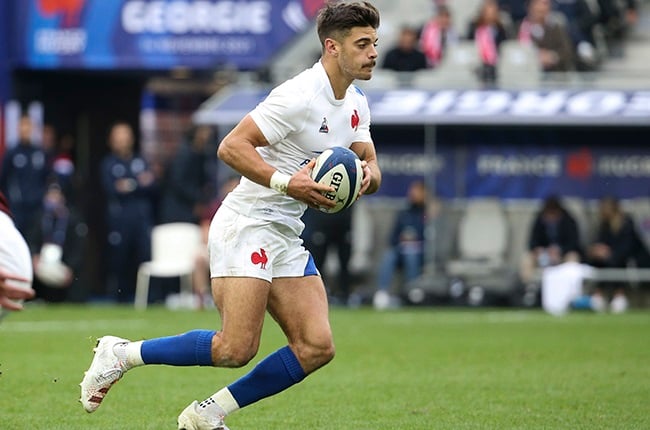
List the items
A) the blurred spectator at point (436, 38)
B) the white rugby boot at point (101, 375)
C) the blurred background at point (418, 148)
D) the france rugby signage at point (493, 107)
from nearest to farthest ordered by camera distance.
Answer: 1. the white rugby boot at point (101, 375)
2. the france rugby signage at point (493, 107)
3. the blurred background at point (418, 148)
4. the blurred spectator at point (436, 38)

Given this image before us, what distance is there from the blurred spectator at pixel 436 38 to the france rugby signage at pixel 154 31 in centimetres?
215

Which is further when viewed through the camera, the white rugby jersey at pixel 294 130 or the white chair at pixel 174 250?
the white chair at pixel 174 250

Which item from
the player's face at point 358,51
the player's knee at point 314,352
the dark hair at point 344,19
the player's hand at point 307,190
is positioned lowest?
the player's knee at point 314,352

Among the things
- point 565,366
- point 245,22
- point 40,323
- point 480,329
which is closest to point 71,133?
point 245,22

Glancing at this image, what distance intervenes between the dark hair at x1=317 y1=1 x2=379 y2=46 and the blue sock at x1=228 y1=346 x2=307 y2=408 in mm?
1559

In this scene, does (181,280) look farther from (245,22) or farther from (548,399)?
(548,399)

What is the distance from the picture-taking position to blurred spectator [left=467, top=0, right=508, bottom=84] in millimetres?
19547

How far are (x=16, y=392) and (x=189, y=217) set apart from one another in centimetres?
1107

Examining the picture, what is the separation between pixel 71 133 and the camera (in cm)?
2409

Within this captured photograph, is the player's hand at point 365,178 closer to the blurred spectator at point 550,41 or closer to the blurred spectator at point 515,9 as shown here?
the blurred spectator at point 550,41

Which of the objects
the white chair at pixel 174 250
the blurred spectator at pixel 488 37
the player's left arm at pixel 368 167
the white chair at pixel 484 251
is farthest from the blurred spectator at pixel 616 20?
the player's left arm at pixel 368 167

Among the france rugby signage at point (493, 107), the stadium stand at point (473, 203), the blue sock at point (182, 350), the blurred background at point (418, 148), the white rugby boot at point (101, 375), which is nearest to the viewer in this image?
the blue sock at point (182, 350)

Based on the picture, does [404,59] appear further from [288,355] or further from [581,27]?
[288,355]

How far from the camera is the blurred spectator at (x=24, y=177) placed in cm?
1939
